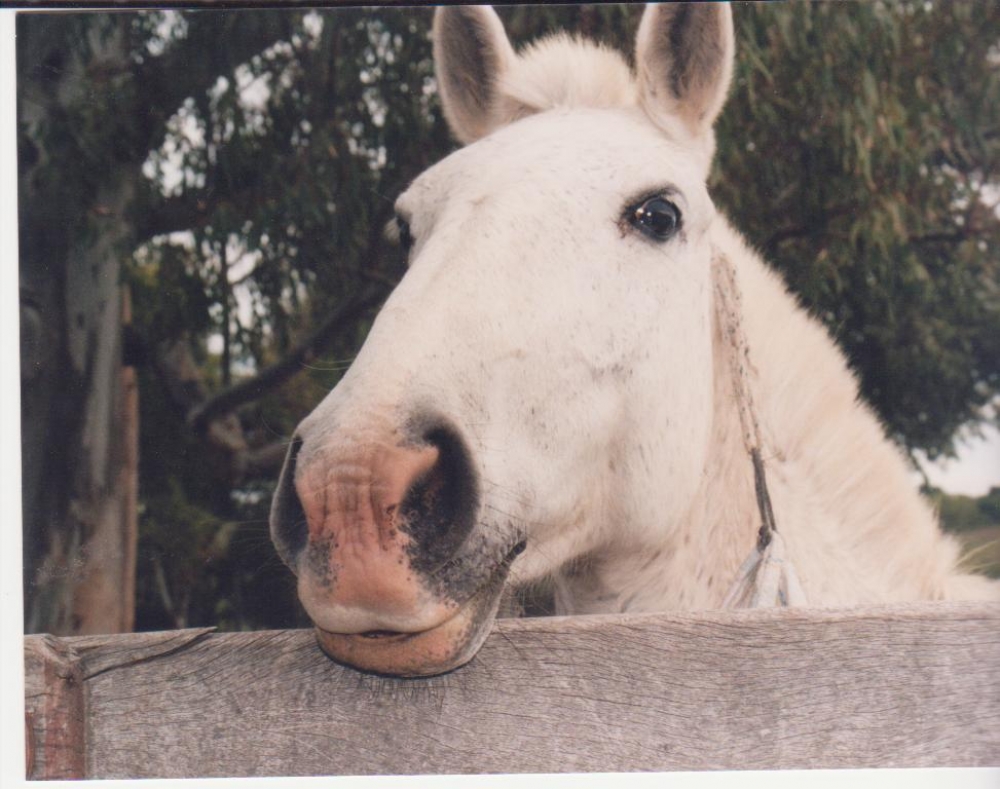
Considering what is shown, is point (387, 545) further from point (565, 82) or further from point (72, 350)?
point (72, 350)

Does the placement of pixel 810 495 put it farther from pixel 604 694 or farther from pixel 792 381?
pixel 604 694

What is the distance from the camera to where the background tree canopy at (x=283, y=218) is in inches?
114

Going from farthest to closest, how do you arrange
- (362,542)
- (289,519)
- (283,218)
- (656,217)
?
(283,218), (656,217), (289,519), (362,542)

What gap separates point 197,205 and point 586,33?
1480mm

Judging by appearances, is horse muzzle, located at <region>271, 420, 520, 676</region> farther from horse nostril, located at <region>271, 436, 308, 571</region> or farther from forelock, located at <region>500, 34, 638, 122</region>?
forelock, located at <region>500, 34, 638, 122</region>

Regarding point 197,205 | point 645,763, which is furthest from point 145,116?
point 645,763

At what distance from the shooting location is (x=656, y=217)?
1.82 meters

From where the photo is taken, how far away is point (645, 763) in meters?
1.54

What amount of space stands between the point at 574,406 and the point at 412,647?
51 cm

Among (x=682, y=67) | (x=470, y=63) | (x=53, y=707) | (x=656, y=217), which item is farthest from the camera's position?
(x=470, y=63)

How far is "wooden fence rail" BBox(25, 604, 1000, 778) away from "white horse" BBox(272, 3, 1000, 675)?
0.16m

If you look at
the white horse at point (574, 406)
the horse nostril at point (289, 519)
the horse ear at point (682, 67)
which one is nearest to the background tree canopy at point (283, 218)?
the white horse at point (574, 406)

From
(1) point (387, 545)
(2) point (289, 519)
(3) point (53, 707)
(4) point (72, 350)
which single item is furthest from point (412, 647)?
(4) point (72, 350)

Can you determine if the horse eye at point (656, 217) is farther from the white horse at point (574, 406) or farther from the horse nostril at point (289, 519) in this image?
the horse nostril at point (289, 519)
